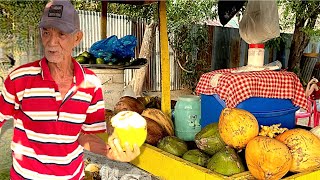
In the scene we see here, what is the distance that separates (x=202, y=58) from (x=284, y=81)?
27.0ft

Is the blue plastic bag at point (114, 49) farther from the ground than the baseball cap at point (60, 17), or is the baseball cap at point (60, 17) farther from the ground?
the baseball cap at point (60, 17)

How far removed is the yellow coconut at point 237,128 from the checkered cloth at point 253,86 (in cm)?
→ 32

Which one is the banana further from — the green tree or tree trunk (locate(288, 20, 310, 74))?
tree trunk (locate(288, 20, 310, 74))

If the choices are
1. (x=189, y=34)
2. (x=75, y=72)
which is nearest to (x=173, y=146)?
(x=75, y=72)

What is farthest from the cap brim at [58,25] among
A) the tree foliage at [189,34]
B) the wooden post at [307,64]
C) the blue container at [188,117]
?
the wooden post at [307,64]

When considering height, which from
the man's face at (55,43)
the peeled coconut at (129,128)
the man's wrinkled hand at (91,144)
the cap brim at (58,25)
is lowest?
the man's wrinkled hand at (91,144)

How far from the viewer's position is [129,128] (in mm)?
1708

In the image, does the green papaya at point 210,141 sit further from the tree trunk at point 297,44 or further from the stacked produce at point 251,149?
the tree trunk at point 297,44

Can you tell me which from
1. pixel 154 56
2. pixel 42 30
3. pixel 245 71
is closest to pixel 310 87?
pixel 245 71

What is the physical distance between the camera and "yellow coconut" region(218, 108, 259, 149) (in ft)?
6.43

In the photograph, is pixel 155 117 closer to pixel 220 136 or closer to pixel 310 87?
pixel 220 136

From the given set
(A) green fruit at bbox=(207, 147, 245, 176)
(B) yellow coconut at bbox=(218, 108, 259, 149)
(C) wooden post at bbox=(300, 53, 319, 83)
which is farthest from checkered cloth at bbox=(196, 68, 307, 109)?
(C) wooden post at bbox=(300, 53, 319, 83)

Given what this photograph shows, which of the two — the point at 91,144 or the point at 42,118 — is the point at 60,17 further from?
the point at 91,144

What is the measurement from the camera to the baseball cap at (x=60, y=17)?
1664 millimetres
